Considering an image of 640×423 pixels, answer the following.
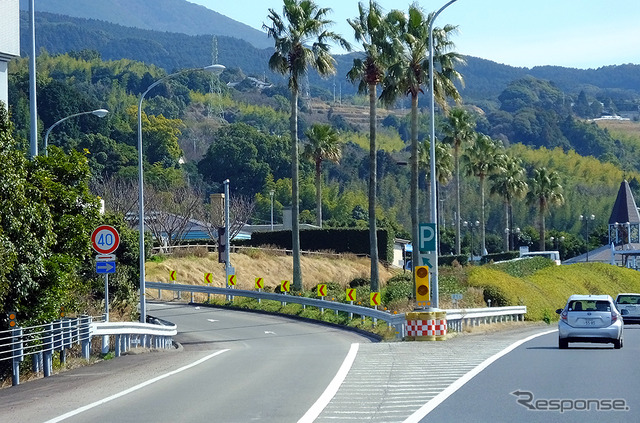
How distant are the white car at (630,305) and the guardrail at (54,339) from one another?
25.5 metres

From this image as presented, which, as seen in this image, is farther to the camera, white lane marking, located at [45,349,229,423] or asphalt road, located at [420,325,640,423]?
white lane marking, located at [45,349,229,423]

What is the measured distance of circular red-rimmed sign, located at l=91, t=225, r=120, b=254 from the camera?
2773 centimetres

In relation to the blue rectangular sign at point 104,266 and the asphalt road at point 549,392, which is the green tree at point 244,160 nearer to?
the blue rectangular sign at point 104,266

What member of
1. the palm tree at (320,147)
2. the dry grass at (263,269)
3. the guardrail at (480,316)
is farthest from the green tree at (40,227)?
the palm tree at (320,147)

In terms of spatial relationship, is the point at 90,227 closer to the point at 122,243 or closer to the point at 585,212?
the point at 122,243

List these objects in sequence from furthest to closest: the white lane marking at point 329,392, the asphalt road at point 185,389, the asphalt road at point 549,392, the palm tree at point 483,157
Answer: the palm tree at point 483,157 → the asphalt road at point 185,389 → the white lane marking at point 329,392 → the asphalt road at point 549,392

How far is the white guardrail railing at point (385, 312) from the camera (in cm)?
3384

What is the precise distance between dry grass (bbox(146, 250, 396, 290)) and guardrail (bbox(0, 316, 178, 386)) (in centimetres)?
3560

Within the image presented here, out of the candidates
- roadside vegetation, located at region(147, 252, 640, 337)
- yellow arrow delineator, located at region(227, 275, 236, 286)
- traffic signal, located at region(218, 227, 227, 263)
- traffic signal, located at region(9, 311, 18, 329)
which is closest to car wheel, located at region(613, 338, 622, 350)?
roadside vegetation, located at region(147, 252, 640, 337)

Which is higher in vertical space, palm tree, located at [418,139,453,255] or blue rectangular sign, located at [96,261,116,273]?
palm tree, located at [418,139,453,255]

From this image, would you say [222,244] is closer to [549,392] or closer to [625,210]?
[549,392]

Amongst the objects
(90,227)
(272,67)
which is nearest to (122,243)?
(272,67)

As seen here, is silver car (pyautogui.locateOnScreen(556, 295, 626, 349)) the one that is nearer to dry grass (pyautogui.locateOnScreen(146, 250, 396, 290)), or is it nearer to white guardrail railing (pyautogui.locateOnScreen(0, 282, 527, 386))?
white guardrail railing (pyautogui.locateOnScreen(0, 282, 527, 386))

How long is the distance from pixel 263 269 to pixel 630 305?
107 feet
